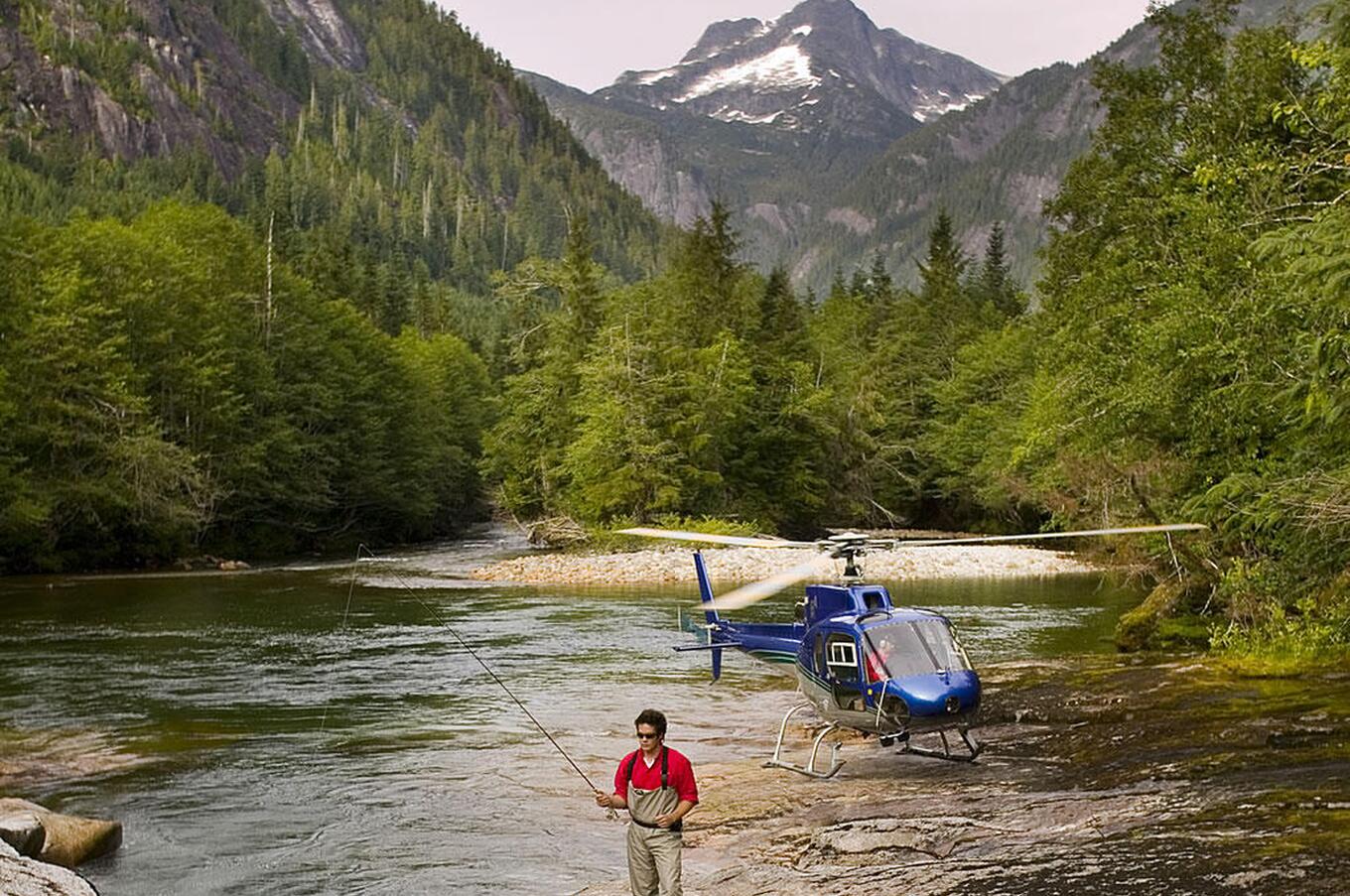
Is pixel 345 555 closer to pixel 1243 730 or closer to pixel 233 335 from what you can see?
pixel 233 335

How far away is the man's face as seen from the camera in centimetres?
879

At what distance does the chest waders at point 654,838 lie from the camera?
29.0 feet

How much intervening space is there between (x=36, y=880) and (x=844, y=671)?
27.2 ft

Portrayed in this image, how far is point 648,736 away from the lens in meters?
8.82

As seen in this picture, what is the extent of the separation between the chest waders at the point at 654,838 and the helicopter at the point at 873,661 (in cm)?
447

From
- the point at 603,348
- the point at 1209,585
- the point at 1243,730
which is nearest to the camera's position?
the point at 1243,730

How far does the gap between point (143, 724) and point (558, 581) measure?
23.8 metres

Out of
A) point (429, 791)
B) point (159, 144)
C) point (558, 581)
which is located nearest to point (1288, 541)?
point (429, 791)

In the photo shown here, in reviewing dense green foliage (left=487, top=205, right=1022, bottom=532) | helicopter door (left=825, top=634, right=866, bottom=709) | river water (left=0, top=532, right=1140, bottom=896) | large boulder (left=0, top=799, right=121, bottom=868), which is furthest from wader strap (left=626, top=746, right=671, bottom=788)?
dense green foliage (left=487, top=205, right=1022, bottom=532)

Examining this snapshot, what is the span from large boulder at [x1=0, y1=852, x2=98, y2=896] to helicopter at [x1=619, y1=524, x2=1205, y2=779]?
5990 mm

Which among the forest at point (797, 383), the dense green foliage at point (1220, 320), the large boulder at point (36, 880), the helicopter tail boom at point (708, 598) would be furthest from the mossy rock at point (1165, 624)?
the large boulder at point (36, 880)

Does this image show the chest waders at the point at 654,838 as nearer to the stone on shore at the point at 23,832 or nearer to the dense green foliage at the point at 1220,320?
the stone on shore at the point at 23,832

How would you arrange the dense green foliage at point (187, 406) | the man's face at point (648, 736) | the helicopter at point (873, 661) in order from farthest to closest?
the dense green foliage at point (187, 406) → the helicopter at point (873, 661) → the man's face at point (648, 736)

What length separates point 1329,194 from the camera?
21516mm
